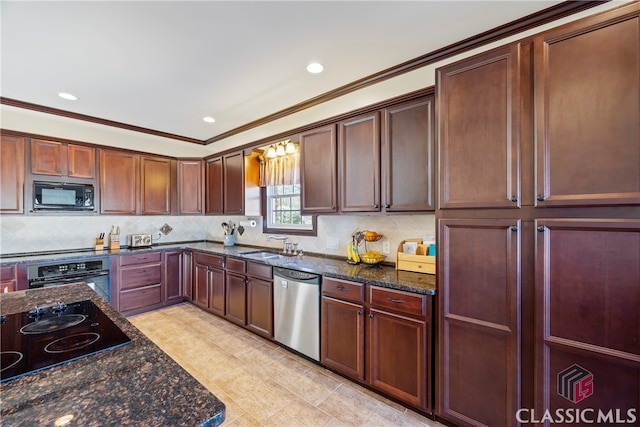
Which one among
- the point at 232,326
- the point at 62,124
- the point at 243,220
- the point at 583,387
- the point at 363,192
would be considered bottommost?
the point at 232,326

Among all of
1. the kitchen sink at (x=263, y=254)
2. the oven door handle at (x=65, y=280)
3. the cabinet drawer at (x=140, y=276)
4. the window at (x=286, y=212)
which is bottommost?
the cabinet drawer at (x=140, y=276)

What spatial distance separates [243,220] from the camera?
4.63m

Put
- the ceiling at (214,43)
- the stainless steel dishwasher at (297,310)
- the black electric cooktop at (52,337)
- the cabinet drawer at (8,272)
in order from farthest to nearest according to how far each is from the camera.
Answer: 1. the cabinet drawer at (8,272)
2. the stainless steel dishwasher at (297,310)
3. the ceiling at (214,43)
4. the black electric cooktop at (52,337)

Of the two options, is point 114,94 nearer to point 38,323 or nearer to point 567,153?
point 38,323

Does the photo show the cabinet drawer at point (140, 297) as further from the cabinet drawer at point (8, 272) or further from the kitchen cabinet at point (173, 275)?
the cabinet drawer at point (8, 272)

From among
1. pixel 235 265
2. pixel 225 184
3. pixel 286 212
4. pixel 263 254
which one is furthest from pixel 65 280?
pixel 286 212

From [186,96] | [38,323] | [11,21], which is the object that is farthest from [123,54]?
[38,323]

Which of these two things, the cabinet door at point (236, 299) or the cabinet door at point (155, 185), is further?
the cabinet door at point (155, 185)

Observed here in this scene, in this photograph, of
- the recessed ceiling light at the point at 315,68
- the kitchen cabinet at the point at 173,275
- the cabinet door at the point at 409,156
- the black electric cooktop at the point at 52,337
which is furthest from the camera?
the kitchen cabinet at the point at 173,275

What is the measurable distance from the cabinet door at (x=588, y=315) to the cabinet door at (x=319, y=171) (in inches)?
68.8

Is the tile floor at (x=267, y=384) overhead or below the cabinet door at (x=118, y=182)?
below

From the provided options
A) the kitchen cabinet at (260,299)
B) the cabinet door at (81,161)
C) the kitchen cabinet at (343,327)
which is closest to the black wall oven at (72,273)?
the cabinet door at (81,161)

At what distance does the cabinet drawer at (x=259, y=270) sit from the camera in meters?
3.04

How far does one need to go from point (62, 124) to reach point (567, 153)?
5.33m
